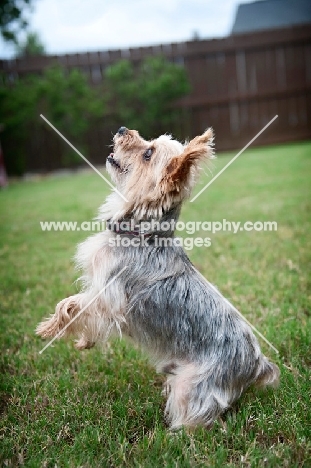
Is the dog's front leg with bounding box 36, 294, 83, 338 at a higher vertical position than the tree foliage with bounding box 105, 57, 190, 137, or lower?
lower

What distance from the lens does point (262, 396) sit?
2574mm

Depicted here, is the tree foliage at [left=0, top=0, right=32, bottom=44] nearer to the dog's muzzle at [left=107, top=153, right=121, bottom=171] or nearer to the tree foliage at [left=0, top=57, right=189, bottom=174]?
the tree foliage at [left=0, top=57, right=189, bottom=174]

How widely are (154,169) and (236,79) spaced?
12679 mm

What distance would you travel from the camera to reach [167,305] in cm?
243

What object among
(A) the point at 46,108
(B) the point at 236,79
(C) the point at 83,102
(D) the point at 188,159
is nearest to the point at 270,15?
(B) the point at 236,79

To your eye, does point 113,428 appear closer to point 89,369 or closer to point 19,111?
point 89,369

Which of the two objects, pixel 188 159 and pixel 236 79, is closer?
pixel 188 159

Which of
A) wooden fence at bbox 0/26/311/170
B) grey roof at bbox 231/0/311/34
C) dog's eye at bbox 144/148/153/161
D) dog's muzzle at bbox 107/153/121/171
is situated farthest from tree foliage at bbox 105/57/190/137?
dog's eye at bbox 144/148/153/161

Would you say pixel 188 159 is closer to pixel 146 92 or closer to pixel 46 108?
pixel 46 108

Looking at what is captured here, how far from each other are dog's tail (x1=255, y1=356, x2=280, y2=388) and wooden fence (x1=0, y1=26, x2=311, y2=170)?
1190 centimetres

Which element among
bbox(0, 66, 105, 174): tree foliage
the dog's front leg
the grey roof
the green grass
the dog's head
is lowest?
the green grass

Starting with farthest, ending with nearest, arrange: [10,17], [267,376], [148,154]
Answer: [10,17] → [148,154] → [267,376]

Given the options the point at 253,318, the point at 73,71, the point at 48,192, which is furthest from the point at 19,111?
the point at 253,318

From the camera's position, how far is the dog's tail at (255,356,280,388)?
2.52 meters
